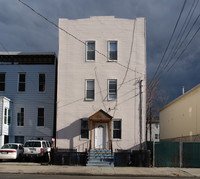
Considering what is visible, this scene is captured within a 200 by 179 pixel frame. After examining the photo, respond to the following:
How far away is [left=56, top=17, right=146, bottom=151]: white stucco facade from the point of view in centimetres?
2308

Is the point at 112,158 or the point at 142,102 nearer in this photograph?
the point at 112,158

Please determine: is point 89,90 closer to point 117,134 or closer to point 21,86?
point 117,134

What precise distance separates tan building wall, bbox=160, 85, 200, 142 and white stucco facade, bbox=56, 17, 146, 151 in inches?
165

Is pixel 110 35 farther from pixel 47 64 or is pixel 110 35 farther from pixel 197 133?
pixel 197 133

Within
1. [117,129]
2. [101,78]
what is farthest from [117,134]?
[101,78]

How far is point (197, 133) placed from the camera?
23.0 metres

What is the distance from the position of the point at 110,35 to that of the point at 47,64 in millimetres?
7110

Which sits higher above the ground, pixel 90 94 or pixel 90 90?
pixel 90 90

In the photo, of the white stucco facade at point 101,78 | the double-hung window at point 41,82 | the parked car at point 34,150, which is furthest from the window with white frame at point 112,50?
the parked car at point 34,150

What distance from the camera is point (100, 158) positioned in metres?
20.3

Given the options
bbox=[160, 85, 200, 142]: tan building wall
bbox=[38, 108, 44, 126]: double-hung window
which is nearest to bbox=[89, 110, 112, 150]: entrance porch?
bbox=[38, 108, 44, 126]: double-hung window

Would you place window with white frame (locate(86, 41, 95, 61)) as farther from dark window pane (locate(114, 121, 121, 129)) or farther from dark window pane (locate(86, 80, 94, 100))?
dark window pane (locate(114, 121, 121, 129))

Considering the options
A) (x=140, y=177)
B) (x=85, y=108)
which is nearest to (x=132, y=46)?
(x=85, y=108)

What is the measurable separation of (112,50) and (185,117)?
9.33m
